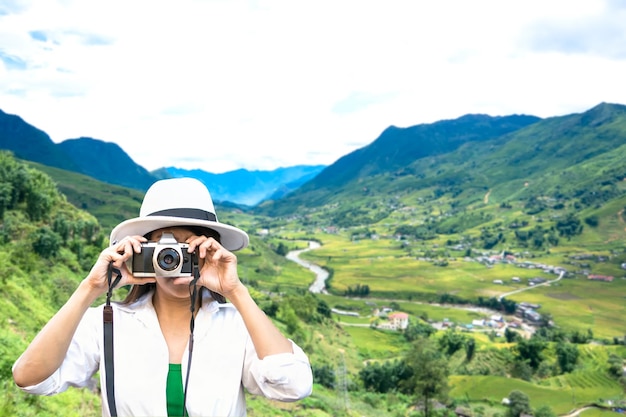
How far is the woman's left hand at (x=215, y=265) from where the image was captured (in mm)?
2203

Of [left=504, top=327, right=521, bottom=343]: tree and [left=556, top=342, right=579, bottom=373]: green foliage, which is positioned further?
[left=504, top=327, right=521, bottom=343]: tree

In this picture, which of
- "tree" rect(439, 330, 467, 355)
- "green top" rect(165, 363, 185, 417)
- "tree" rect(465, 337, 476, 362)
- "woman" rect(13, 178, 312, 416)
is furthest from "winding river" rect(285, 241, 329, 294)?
"green top" rect(165, 363, 185, 417)

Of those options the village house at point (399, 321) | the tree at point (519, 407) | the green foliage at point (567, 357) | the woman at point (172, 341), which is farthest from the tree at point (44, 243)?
the green foliage at point (567, 357)

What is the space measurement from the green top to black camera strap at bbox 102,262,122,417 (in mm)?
254

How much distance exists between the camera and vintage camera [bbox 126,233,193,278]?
217cm

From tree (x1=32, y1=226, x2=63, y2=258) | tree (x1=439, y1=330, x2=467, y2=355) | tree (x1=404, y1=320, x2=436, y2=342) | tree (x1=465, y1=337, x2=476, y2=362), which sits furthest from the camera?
tree (x1=404, y1=320, x2=436, y2=342)

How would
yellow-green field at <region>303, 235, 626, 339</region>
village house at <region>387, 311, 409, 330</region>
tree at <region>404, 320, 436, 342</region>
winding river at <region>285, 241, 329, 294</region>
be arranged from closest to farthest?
tree at <region>404, 320, 436, 342</region> < village house at <region>387, 311, 409, 330</region> < yellow-green field at <region>303, 235, 626, 339</region> < winding river at <region>285, 241, 329, 294</region>

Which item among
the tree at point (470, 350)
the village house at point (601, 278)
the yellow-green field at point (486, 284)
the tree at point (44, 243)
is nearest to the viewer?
the tree at point (44, 243)

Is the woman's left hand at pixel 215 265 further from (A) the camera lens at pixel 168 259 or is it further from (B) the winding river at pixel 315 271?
(B) the winding river at pixel 315 271

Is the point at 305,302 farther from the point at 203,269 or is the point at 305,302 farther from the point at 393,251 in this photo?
the point at 393,251

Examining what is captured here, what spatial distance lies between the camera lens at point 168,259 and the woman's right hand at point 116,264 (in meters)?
0.13

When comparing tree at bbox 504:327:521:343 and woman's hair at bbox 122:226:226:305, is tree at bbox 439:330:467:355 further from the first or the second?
woman's hair at bbox 122:226:226:305

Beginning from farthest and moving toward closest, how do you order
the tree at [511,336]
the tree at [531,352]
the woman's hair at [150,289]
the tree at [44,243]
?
the tree at [511,336], the tree at [531,352], the tree at [44,243], the woman's hair at [150,289]

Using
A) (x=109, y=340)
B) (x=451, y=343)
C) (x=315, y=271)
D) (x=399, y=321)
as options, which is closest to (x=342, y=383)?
(x=451, y=343)
